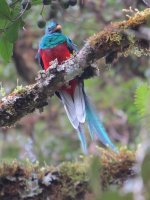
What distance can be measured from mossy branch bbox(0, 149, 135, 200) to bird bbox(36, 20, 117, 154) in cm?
23

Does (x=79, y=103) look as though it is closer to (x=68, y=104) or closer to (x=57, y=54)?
(x=68, y=104)

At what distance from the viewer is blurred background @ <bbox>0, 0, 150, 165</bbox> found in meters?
4.81

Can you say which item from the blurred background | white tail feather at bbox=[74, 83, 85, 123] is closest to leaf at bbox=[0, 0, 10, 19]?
white tail feather at bbox=[74, 83, 85, 123]

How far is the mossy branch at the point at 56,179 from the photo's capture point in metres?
2.57

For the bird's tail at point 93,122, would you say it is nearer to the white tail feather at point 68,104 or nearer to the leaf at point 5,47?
the white tail feather at point 68,104

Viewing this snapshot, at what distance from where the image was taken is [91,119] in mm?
3209

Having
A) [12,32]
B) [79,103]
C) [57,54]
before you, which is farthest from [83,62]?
[57,54]

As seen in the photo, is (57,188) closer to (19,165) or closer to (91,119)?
(19,165)

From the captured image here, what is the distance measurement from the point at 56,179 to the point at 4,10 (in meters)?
1.12

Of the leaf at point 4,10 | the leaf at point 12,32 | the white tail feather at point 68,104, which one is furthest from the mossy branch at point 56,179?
the leaf at point 4,10

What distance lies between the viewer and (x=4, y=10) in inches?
74.8

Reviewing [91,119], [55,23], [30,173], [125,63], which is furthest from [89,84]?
[30,173]

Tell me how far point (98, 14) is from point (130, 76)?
3.03 feet

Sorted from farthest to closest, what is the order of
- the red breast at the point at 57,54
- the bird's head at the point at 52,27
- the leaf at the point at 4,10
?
the bird's head at the point at 52,27, the red breast at the point at 57,54, the leaf at the point at 4,10
